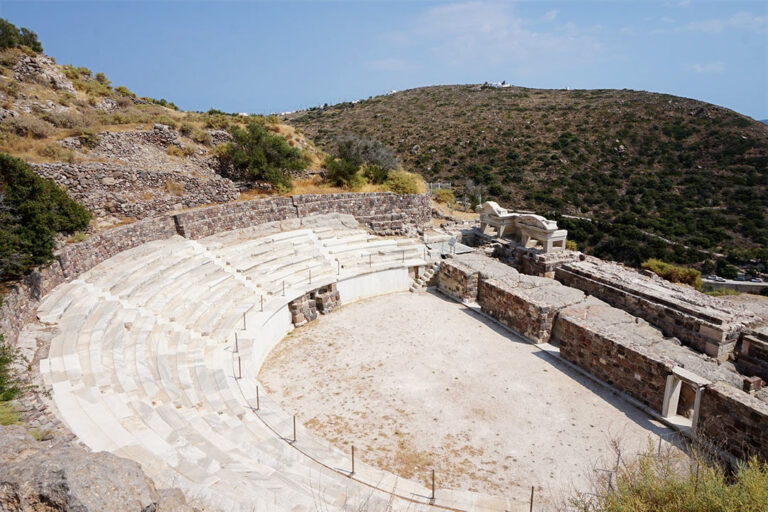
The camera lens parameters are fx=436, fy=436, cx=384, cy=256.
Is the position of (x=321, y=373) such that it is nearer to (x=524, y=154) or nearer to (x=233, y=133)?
(x=233, y=133)

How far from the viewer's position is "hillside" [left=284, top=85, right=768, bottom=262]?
30.6 metres

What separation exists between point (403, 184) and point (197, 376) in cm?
1656

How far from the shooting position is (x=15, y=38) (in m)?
20.5

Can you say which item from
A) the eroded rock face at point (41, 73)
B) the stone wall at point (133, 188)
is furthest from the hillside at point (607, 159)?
the eroded rock face at point (41, 73)

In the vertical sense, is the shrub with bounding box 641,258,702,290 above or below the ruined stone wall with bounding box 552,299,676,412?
below

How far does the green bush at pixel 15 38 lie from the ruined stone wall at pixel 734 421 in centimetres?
2920

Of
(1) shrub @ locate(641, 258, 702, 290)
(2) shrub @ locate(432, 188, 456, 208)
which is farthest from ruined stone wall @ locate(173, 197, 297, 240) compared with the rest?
(1) shrub @ locate(641, 258, 702, 290)

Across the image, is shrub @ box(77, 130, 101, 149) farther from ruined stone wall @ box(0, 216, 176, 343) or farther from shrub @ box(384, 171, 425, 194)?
shrub @ box(384, 171, 425, 194)

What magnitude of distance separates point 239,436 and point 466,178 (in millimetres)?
36411

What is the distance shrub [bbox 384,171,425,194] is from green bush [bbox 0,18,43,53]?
18.8 metres

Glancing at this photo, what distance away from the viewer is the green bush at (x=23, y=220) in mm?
9031

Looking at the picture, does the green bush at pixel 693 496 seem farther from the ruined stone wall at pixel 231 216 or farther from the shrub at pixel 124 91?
the shrub at pixel 124 91

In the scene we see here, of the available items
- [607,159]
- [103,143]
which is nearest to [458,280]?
[103,143]

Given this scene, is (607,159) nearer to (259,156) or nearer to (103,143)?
(259,156)
